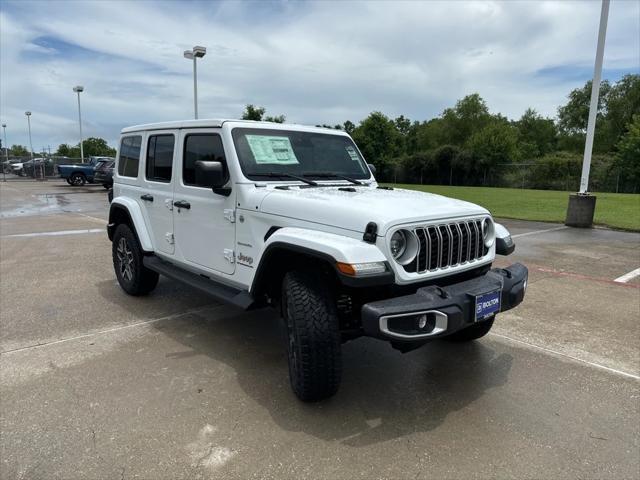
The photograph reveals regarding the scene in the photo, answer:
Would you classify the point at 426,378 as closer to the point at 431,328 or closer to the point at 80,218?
the point at 431,328

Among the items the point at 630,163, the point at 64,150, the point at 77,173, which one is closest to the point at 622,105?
the point at 630,163

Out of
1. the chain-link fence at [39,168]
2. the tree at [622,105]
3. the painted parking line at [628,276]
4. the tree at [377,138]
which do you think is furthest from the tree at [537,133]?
the painted parking line at [628,276]

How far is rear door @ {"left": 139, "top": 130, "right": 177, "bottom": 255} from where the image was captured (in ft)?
15.2

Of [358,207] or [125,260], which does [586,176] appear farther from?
[125,260]

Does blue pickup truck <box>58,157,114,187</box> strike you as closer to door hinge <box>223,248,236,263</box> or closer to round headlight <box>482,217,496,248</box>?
door hinge <box>223,248,236,263</box>

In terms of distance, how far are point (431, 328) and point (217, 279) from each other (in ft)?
6.79

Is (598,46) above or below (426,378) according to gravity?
above

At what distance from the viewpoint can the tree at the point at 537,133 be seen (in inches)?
2891

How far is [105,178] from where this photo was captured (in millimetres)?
24109

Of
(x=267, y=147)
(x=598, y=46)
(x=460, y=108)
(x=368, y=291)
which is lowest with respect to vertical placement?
(x=368, y=291)

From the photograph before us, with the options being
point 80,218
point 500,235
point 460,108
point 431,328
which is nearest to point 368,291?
point 431,328

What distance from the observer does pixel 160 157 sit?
191 inches

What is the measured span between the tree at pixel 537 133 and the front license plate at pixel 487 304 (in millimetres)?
75316

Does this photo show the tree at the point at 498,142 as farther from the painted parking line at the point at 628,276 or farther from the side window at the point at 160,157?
the side window at the point at 160,157
